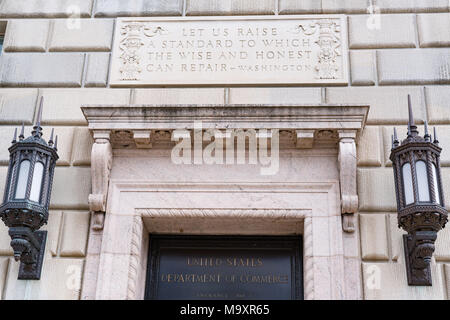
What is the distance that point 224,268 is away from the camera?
8.82m

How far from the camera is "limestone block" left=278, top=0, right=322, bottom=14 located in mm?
9977

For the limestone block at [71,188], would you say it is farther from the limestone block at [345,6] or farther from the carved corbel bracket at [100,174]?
the limestone block at [345,6]

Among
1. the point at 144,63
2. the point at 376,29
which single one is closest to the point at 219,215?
the point at 144,63

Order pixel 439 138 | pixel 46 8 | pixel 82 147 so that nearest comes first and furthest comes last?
pixel 439 138 < pixel 82 147 < pixel 46 8

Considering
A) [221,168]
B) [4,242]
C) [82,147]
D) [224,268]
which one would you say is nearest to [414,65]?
[221,168]

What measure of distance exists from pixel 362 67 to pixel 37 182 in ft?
15.0

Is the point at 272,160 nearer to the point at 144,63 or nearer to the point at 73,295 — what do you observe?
the point at 144,63

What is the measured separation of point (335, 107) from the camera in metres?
8.59

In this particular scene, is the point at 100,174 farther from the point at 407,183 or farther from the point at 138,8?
the point at 407,183

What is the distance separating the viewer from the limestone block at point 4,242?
8609mm

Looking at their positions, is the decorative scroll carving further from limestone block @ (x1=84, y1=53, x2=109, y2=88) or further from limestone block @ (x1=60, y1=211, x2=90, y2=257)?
limestone block @ (x1=60, y1=211, x2=90, y2=257)

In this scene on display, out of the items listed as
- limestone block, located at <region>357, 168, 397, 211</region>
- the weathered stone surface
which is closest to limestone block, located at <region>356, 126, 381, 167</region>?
limestone block, located at <region>357, 168, 397, 211</region>

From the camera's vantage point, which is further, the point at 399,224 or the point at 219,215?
the point at 219,215
